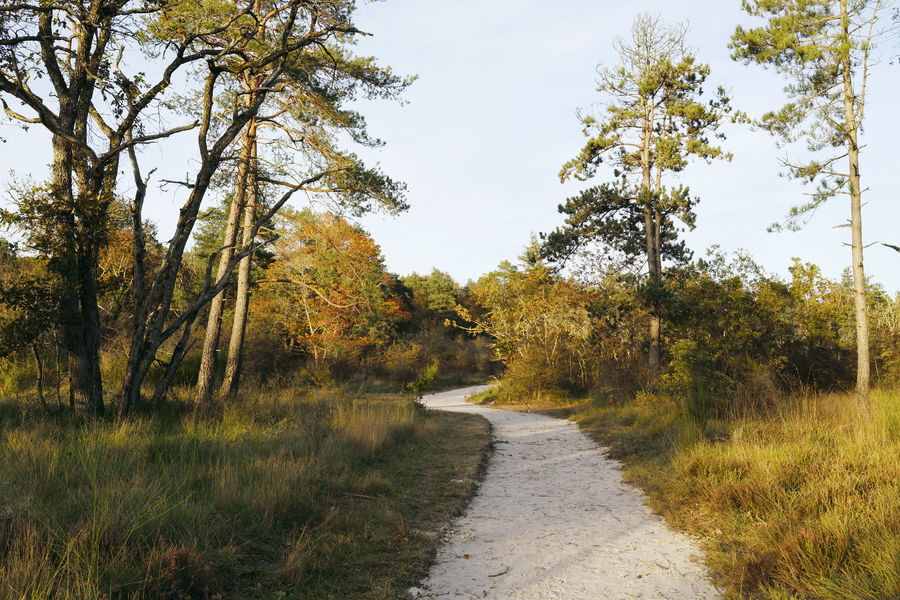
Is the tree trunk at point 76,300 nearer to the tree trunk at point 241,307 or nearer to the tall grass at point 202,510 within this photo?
the tall grass at point 202,510

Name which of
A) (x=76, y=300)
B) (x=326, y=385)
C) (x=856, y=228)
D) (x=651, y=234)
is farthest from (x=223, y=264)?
(x=856, y=228)

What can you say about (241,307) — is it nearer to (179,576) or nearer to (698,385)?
(179,576)

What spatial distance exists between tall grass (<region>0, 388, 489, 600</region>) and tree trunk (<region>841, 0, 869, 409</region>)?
9.92 metres

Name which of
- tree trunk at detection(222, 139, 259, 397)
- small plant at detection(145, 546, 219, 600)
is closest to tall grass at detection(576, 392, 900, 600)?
small plant at detection(145, 546, 219, 600)

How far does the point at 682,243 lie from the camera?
753 inches

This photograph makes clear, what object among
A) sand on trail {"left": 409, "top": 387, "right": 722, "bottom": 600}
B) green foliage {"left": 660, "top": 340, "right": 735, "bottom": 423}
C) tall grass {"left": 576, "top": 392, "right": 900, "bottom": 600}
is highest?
green foliage {"left": 660, "top": 340, "right": 735, "bottom": 423}

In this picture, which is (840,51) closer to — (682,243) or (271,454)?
(682,243)

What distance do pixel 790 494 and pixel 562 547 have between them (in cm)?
252

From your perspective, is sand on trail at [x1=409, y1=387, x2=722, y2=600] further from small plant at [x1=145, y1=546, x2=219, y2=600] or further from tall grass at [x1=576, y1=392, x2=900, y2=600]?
small plant at [x1=145, y1=546, x2=219, y2=600]

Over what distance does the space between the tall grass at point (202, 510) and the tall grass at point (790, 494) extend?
2.84 meters

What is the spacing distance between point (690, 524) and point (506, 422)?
11077mm

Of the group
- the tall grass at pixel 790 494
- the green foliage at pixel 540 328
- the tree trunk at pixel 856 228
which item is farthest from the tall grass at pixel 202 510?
the green foliage at pixel 540 328

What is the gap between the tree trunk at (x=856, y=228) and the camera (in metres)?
11.6

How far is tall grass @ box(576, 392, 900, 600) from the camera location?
3701mm
